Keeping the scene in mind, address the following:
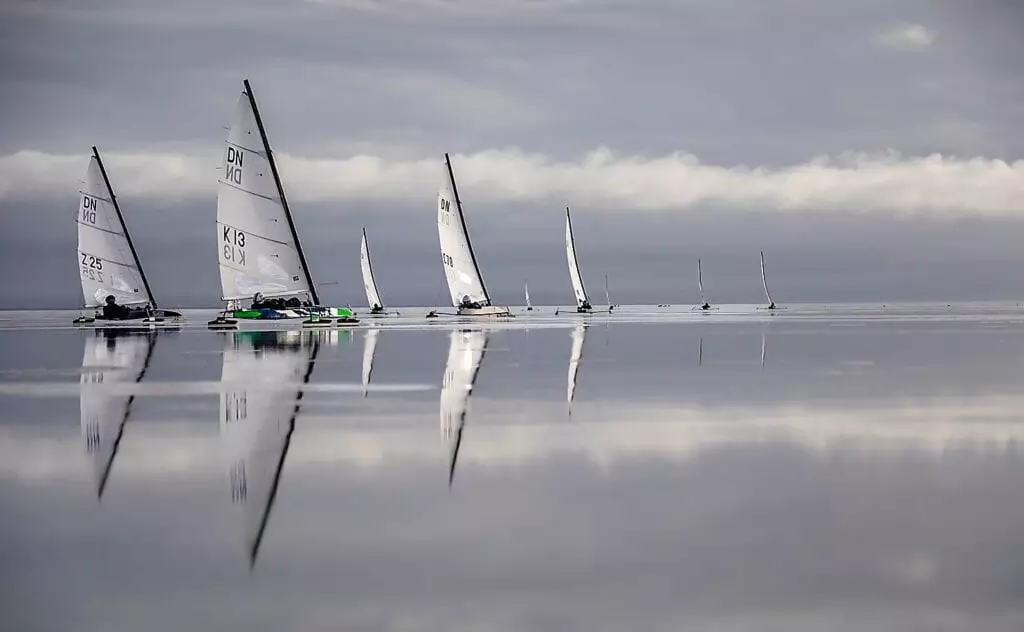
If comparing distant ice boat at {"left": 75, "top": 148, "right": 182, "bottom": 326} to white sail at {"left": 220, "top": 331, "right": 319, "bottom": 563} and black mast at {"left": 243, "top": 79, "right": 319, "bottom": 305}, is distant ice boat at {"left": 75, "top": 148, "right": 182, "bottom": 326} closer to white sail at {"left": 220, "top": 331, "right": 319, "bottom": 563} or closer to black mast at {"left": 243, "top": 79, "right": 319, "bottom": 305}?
black mast at {"left": 243, "top": 79, "right": 319, "bottom": 305}

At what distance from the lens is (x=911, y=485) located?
1164 cm

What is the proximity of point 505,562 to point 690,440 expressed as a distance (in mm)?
6889

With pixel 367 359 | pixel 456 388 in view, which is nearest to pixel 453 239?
pixel 367 359

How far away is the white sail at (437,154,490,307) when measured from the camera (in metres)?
87.1

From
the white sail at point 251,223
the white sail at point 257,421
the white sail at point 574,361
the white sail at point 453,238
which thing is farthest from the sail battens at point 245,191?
the white sail at point 453,238

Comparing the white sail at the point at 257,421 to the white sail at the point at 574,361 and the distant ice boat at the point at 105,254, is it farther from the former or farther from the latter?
the distant ice boat at the point at 105,254

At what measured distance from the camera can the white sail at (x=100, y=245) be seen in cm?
7125

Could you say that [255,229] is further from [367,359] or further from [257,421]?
[257,421]

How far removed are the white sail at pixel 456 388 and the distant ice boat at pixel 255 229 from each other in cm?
1847

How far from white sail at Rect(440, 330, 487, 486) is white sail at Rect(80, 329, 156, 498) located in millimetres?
3999

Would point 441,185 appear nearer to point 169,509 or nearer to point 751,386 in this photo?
point 751,386

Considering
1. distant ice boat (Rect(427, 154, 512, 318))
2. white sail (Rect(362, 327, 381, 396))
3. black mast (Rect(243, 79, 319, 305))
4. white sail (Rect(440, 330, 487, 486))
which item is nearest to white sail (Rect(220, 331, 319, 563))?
white sail (Rect(362, 327, 381, 396))

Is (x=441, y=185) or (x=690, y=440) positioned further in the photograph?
(x=441, y=185)

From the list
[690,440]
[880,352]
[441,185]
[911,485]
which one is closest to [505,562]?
[911,485]
